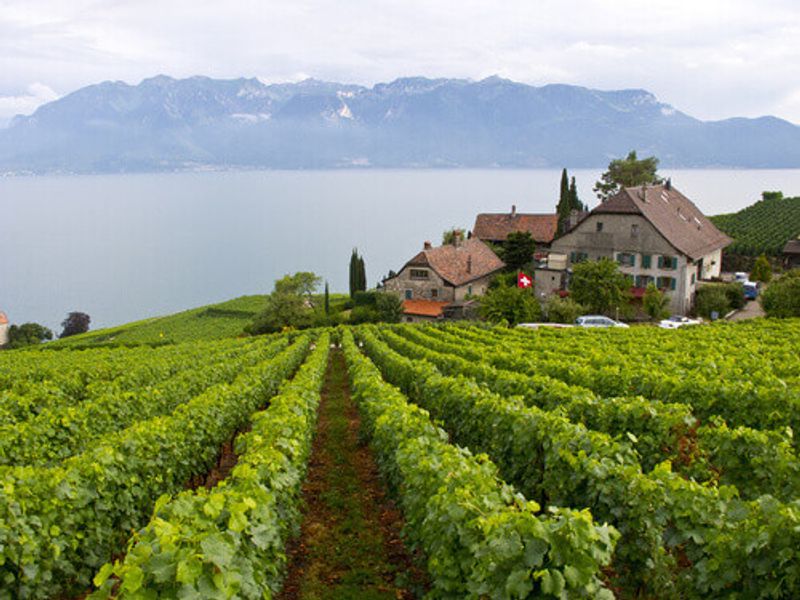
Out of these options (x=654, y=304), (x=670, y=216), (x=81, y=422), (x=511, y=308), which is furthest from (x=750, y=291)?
(x=81, y=422)

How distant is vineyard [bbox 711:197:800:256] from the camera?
6775cm

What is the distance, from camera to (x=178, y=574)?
528 centimetres

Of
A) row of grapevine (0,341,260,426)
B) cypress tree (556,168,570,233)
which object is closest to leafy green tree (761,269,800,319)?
cypress tree (556,168,570,233)

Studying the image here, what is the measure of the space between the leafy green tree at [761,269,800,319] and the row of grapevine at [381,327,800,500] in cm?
3444

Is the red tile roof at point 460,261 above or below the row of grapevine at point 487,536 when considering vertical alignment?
above

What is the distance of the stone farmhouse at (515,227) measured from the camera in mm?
72350

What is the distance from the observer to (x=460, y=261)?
6075 cm

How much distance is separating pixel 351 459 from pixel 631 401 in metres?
6.67

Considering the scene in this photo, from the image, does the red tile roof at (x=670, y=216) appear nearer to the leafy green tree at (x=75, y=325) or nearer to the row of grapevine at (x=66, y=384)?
the row of grapevine at (x=66, y=384)

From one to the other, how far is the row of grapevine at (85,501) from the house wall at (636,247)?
4557 centimetres

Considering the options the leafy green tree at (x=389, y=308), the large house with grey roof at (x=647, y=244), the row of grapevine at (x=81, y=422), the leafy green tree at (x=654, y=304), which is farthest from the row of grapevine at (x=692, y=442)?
the large house with grey roof at (x=647, y=244)

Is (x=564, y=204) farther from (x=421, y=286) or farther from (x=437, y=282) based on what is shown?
(x=421, y=286)

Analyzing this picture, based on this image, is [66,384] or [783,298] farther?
[783,298]

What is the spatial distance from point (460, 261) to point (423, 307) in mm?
7116
